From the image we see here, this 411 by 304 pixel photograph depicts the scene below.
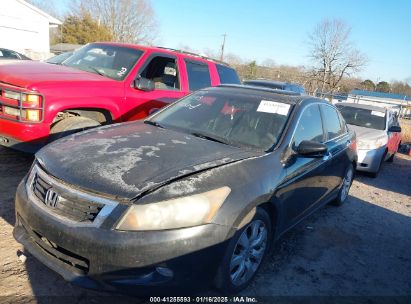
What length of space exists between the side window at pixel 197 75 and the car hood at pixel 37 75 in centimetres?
163

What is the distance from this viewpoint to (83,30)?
4553cm

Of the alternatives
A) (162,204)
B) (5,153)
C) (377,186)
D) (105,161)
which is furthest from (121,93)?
(377,186)

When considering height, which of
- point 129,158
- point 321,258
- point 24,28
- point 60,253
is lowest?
point 321,258

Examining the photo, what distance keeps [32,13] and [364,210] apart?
29652mm

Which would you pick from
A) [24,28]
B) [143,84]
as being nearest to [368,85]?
[24,28]

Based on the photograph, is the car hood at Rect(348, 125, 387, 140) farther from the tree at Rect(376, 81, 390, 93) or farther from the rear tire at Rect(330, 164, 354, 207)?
the tree at Rect(376, 81, 390, 93)

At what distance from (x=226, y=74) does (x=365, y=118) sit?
4048mm

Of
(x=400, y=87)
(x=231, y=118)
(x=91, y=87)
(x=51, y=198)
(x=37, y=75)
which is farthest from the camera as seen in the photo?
(x=400, y=87)

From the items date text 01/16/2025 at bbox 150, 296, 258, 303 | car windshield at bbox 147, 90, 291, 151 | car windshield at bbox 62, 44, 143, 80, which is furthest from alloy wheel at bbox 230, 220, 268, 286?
car windshield at bbox 62, 44, 143, 80

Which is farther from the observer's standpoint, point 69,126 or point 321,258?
point 69,126

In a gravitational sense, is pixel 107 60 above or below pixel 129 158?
above

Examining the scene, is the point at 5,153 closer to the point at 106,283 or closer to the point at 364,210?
the point at 106,283

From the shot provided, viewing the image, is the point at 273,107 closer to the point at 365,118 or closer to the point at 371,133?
the point at 371,133

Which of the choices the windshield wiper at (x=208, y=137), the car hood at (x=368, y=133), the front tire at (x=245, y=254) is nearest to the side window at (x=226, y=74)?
the car hood at (x=368, y=133)
